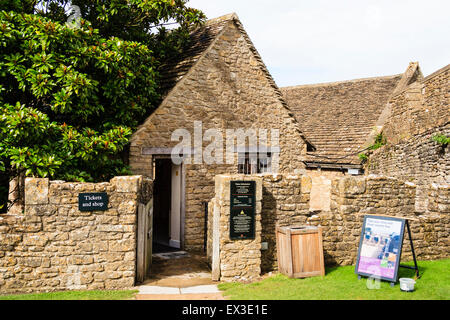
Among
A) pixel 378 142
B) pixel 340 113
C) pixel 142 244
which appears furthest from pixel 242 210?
pixel 340 113

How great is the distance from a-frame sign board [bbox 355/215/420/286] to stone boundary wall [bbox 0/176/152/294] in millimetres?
4818

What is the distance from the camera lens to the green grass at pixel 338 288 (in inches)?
285

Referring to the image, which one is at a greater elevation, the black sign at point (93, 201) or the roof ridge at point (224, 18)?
the roof ridge at point (224, 18)

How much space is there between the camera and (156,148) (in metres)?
11.2

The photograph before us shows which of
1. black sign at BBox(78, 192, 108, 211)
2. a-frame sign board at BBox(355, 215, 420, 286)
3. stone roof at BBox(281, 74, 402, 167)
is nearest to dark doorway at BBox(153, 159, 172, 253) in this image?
stone roof at BBox(281, 74, 402, 167)

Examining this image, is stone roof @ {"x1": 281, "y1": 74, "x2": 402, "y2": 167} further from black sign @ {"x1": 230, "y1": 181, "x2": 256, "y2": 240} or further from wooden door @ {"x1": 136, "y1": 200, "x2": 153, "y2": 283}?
wooden door @ {"x1": 136, "y1": 200, "x2": 153, "y2": 283}

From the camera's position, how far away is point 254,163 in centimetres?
1306

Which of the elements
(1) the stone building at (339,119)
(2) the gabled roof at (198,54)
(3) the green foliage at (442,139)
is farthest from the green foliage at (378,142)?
(3) the green foliage at (442,139)

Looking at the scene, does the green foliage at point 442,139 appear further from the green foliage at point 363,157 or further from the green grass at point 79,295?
the green grass at point 79,295

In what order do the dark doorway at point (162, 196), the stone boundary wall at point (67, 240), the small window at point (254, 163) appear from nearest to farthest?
the stone boundary wall at point (67, 240) < the small window at point (254, 163) < the dark doorway at point (162, 196)

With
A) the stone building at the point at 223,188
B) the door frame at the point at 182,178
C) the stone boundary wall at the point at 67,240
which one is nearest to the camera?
the stone boundary wall at the point at 67,240

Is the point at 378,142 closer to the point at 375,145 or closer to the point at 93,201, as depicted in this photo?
the point at 375,145

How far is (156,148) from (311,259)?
5248mm

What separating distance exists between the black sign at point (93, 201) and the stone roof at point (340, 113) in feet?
35.4
